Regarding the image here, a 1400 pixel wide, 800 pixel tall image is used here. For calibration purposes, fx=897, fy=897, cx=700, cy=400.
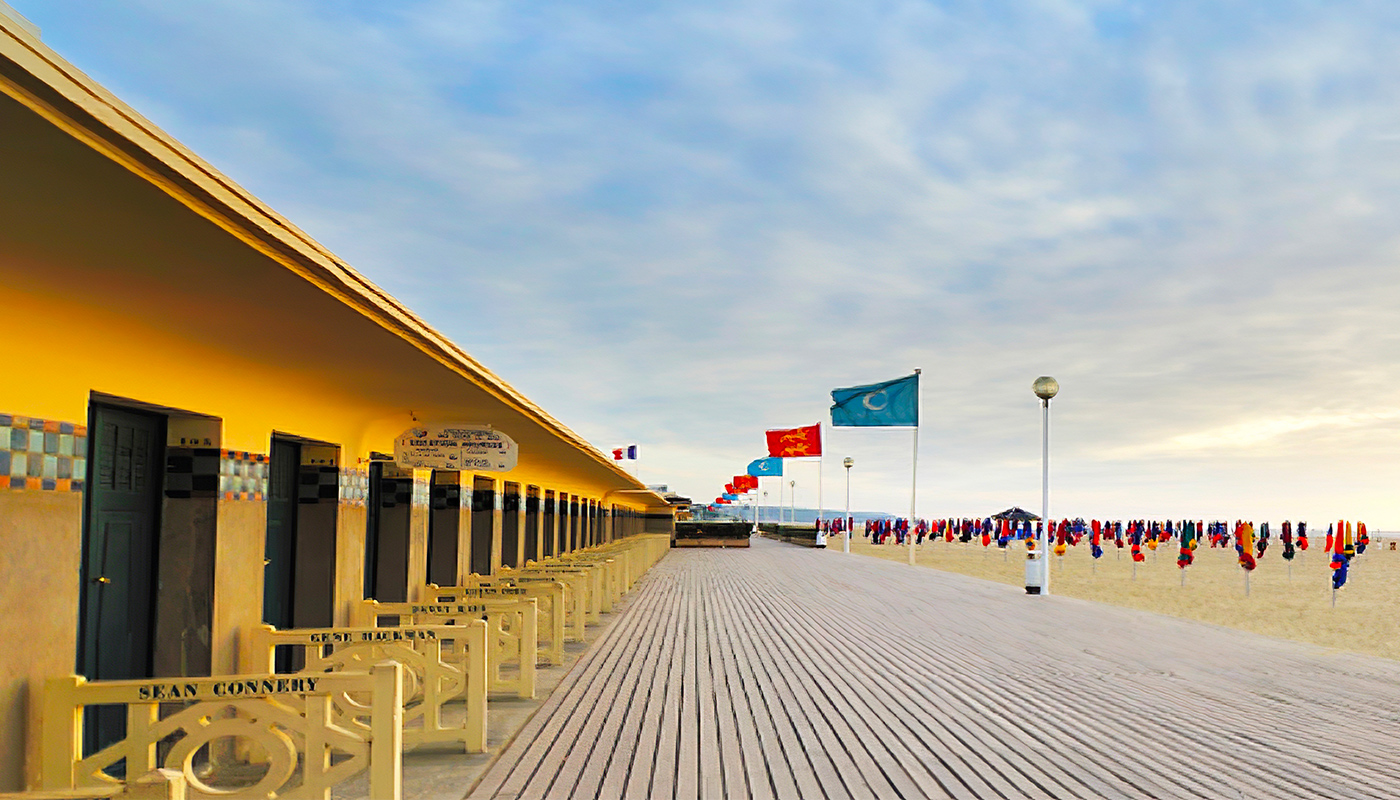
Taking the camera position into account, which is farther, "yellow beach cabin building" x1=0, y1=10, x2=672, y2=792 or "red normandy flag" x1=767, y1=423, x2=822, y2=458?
"red normandy flag" x1=767, y1=423, x2=822, y2=458

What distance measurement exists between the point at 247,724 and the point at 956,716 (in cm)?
506

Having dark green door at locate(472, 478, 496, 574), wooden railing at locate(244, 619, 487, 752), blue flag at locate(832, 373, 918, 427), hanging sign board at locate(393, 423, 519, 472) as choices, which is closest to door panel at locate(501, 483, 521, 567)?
dark green door at locate(472, 478, 496, 574)

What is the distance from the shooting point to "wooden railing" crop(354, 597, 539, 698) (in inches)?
277

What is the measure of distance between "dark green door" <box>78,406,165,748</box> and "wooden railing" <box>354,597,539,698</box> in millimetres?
2195

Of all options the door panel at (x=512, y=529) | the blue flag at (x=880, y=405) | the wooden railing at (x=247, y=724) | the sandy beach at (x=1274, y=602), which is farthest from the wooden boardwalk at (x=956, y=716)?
the blue flag at (x=880, y=405)

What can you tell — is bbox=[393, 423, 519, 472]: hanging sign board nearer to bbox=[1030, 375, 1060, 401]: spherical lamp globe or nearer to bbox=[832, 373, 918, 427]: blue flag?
bbox=[1030, 375, 1060, 401]: spherical lamp globe

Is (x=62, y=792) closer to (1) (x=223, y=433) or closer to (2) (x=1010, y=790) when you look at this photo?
(1) (x=223, y=433)

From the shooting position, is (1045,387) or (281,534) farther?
(1045,387)

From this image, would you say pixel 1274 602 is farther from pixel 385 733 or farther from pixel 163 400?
pixel 163 400

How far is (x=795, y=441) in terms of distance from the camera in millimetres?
41156

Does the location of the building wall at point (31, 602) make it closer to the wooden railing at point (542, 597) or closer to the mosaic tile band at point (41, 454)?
the mosaic tile band at point (41, 454)

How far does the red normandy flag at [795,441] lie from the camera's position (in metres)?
40.3

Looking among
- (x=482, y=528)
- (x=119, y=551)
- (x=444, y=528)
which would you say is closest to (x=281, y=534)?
(x=119, y=551)

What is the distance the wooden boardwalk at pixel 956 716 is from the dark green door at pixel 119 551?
7.07 feet
